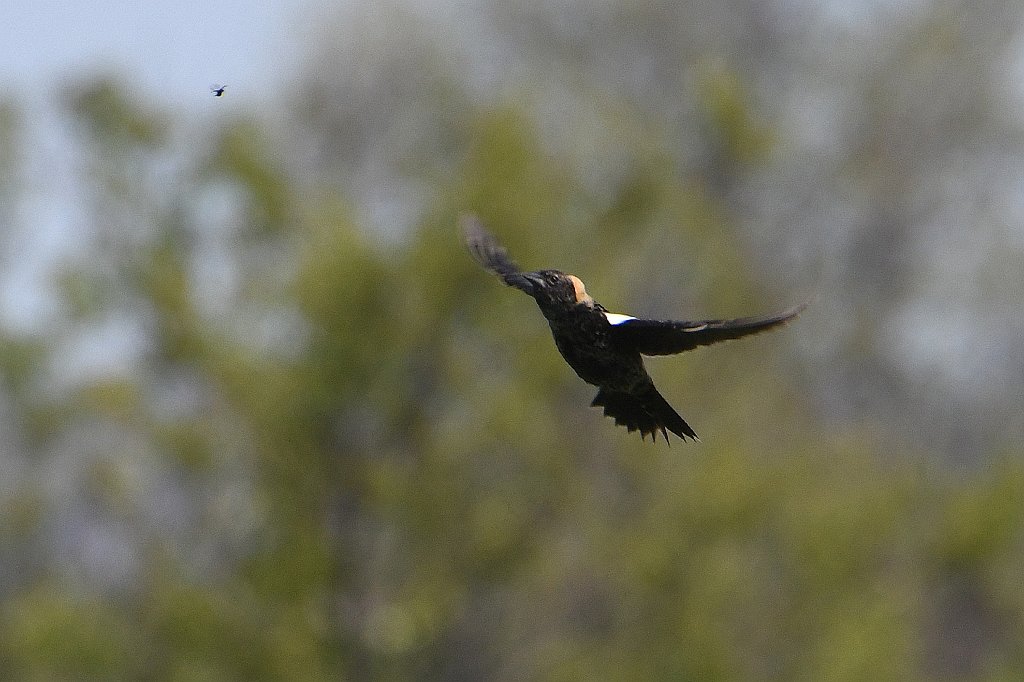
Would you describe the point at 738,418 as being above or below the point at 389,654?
above

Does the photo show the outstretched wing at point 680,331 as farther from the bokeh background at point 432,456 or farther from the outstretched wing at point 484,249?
the bokeh background at point 432,456

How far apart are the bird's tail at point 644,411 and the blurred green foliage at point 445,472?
8.10 metres

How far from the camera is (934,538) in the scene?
581 inches

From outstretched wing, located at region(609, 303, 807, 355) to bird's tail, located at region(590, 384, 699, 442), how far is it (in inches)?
7.6

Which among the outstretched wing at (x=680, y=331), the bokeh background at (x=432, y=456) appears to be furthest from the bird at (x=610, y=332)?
the bokeh background at (x=432, y=456)

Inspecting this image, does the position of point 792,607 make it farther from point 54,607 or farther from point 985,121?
point 985,121

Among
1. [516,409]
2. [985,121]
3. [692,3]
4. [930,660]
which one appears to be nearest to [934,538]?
[516,409]

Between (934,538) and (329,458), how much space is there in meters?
5.26

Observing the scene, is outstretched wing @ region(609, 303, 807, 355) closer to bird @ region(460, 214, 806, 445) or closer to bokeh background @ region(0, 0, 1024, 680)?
bird @ region(460, 214, 806, 445)

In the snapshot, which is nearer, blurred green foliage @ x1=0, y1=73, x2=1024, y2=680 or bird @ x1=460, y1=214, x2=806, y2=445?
bird @ x1=460, y1=214, x2=806, y2=445

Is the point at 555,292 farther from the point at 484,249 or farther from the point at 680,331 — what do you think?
the point at 484,249

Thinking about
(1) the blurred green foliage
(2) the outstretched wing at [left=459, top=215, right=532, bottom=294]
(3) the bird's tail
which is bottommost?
(3) the bird's tail

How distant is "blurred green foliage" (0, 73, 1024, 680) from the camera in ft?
41.8

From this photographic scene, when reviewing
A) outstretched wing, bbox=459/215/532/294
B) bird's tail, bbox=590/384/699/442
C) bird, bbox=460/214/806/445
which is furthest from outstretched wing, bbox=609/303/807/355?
outstretched wing, bbox=459/215/532/294
